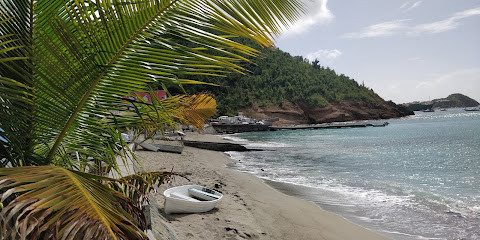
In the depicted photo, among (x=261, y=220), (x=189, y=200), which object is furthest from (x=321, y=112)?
(x=189, y=200)

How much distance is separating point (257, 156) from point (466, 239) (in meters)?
17.8

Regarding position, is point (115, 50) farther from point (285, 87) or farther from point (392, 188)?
point (285, 87)

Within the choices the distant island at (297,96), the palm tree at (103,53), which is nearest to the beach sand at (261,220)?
the palm tree at (103,53)

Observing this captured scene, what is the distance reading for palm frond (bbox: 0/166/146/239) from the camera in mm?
1150

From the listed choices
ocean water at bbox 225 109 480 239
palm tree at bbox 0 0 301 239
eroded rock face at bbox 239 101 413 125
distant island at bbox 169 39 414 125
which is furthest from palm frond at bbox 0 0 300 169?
eroded rock face at bbox 239 101 413 125

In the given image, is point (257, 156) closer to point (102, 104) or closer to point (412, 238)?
point (412, 238)

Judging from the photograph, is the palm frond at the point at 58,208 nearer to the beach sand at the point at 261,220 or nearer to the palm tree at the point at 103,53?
the palm tree at the point at 103,53

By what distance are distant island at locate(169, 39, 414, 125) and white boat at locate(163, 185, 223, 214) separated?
216 ft

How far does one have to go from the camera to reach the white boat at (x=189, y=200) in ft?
26.0

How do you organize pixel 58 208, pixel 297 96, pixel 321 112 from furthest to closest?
pixel 297 96 < pixel 321 112 < pixel 58 208

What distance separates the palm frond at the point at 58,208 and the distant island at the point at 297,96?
2875 inches

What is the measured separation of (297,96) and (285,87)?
483 centimetres

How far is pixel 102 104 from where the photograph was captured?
2.05 metres

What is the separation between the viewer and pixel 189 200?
7.96 meters
